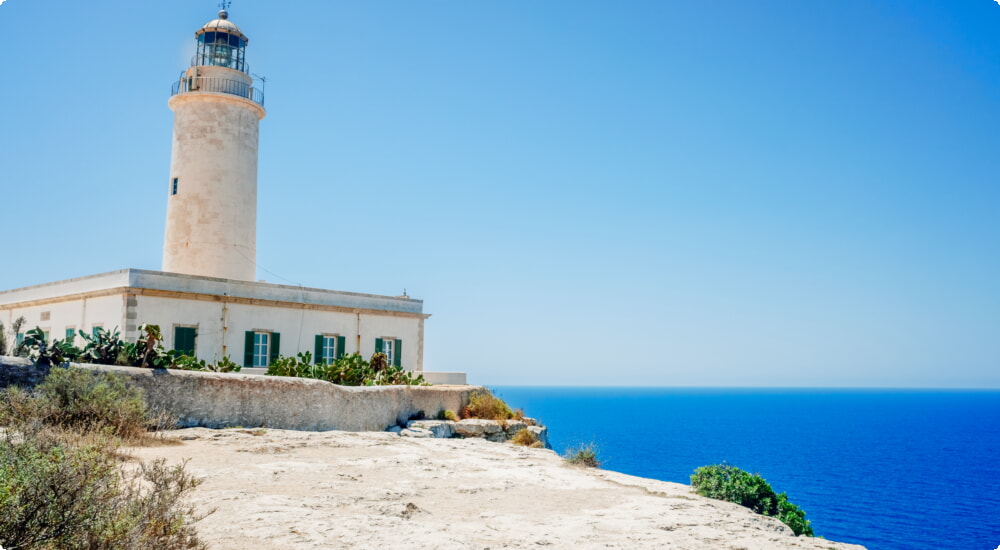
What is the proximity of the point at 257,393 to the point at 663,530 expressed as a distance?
7789mm

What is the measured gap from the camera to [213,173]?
902 inches

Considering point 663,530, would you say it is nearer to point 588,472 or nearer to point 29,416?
point 588,472

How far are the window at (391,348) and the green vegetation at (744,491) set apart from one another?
1402 centimetres

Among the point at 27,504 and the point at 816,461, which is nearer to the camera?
the point at 27,504

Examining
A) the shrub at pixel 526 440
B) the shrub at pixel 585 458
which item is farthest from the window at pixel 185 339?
the shrub at pixel 585 458

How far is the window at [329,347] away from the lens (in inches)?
881

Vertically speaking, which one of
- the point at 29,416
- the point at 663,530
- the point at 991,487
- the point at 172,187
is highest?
the point at 172,187

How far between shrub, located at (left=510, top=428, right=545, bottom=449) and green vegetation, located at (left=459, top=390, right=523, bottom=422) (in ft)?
3.51

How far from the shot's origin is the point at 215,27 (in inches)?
959

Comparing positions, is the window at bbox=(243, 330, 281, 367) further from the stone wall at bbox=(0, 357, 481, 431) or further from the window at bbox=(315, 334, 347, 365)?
the stone wall at bbox=(0, 357, 481, 431)

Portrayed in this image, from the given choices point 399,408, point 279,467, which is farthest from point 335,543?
point 399,408

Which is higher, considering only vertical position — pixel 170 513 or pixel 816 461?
pixel 170 513

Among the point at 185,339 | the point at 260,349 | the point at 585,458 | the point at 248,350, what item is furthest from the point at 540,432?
the point at 185,339

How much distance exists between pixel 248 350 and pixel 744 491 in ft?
47.4
